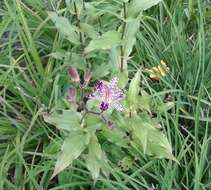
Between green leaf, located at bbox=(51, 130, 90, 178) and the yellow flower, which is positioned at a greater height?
the yellow flower

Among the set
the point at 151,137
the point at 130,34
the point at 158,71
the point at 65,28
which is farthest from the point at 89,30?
the point at 151,137

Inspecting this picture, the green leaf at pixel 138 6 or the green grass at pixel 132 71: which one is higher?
the green leaf at pixel 138 6

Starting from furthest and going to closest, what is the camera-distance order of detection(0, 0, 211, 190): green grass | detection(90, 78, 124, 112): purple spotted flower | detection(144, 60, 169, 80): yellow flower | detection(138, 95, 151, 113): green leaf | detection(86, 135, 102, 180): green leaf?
detection(144, 60, 169, 80): yellow flower
detection(0, 0, 211, 190): green grass
detection(138, 95, 151, 113): green leaf
detection(86, 135, 102, 180): green leaf
detection(90, 78, 124, 112): purple spotted flower

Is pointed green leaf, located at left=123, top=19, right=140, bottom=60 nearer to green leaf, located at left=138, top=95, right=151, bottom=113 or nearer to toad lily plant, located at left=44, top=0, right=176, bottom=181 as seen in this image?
toad lily plant, located at left=44, top=0, right=176, bottom=181

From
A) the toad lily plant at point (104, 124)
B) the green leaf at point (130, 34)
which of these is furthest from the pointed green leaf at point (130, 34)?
the toad lily plant at point (104, 124)

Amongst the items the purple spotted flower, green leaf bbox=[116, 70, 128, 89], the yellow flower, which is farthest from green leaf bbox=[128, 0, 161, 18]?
the yellow flower

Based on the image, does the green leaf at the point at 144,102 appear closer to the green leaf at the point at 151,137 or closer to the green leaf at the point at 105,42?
the green leaf at the point at 151,137

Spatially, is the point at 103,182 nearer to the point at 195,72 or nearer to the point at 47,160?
the point at 47,160
